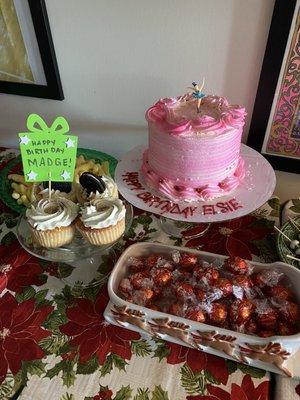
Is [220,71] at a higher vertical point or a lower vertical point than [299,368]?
higher

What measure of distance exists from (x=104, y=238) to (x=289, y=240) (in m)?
0.47

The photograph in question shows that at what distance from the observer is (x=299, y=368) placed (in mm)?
700

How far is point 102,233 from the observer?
30.8 inches

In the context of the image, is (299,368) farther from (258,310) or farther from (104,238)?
(104,238)

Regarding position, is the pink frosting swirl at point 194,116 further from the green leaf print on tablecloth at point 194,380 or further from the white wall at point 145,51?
the green leaf print on tablecloth at point 194,380

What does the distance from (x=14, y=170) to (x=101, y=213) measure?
1.75 ft

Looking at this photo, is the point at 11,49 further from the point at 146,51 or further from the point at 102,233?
the point at 102,233

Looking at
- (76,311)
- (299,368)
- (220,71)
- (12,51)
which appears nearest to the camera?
(299,368)

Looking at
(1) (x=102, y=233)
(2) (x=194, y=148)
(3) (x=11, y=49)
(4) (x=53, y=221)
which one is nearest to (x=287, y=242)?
(2) (x=194, y=148)

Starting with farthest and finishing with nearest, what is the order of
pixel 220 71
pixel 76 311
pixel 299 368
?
pixel 220 71
pixel 76 311
pixel 299 368

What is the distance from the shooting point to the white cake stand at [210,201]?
0.83m

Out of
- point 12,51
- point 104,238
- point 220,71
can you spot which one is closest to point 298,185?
point 220,71

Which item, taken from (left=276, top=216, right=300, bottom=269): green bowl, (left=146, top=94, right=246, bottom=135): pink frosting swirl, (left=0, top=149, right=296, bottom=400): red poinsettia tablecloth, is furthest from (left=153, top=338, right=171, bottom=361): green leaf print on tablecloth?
(left=146, top=94, right=246, bottom=135): pink frosting swirl

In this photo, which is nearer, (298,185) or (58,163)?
(58,163)
